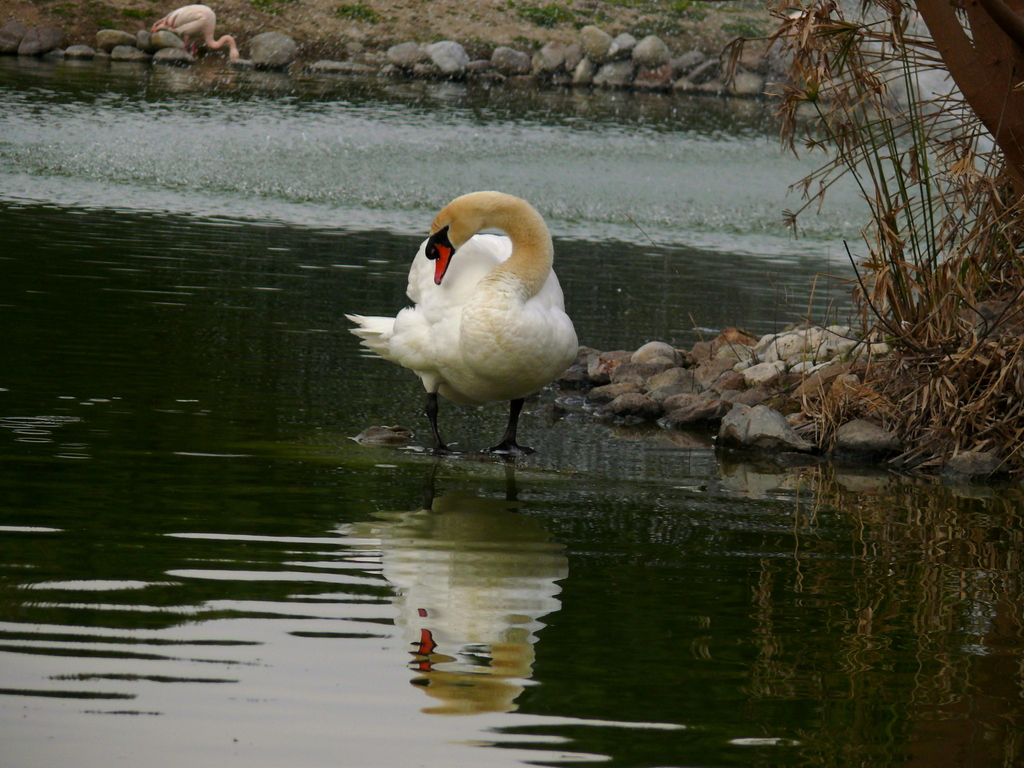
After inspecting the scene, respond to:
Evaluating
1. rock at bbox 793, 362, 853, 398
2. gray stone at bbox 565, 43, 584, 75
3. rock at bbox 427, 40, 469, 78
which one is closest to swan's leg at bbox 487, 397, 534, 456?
rock at bbox 793, 362, 853, 398

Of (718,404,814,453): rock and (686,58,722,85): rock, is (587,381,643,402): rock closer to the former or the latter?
(718,404,814,453): rock

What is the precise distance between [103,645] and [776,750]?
1579 mm

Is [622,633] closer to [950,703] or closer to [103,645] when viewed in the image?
[950,703]

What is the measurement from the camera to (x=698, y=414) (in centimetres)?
709

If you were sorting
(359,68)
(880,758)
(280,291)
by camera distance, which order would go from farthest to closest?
(359,68) < (280,291) < (880,758)

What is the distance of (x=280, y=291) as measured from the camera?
32.0 feet

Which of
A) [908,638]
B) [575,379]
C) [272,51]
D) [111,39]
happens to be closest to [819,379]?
[575,379]

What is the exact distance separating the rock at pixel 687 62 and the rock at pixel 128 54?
12.0 meters

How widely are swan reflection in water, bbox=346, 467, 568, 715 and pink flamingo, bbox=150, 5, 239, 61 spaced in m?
25.5

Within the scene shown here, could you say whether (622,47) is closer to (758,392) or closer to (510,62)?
(510,62)

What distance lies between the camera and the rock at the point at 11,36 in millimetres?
26531

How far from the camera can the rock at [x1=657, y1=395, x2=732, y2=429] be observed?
23.3 feet

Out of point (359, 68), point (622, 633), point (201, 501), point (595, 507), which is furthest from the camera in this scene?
point (359, 68)

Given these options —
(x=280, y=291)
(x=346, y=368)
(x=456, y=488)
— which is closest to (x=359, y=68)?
(x=280, y=291)
